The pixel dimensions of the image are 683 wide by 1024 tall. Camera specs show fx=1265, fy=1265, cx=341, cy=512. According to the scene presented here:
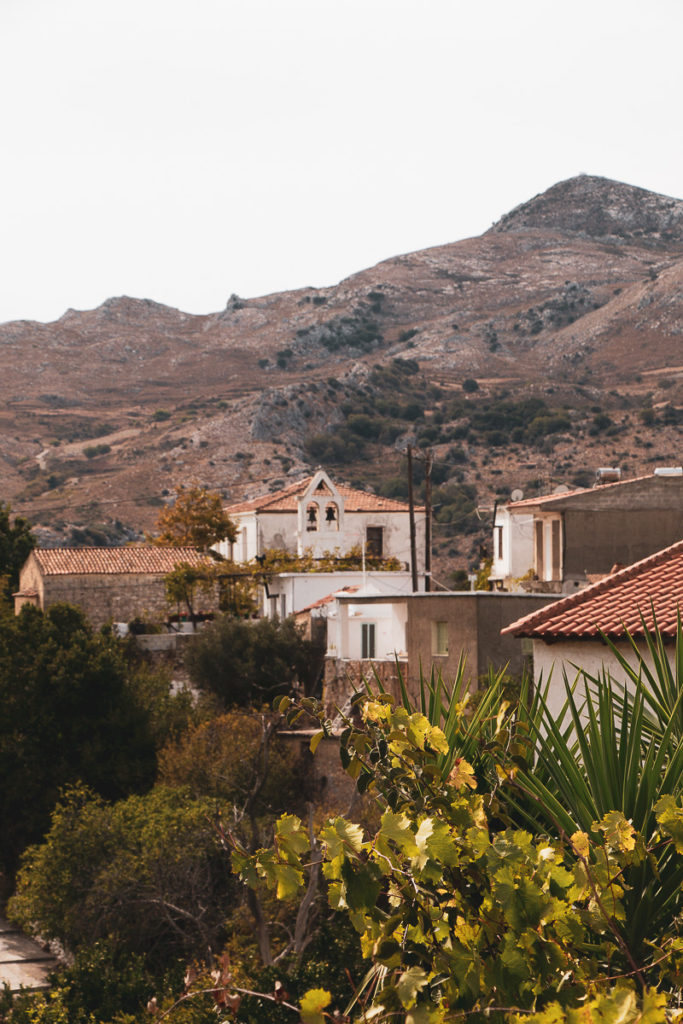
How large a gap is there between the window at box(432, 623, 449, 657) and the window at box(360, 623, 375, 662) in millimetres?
5101

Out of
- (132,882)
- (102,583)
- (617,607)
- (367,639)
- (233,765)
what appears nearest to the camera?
(617,607)

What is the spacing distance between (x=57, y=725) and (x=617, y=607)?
86.0 ft

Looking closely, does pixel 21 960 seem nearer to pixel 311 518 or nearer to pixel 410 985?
pixel 311 518

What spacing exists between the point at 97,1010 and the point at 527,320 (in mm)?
164081

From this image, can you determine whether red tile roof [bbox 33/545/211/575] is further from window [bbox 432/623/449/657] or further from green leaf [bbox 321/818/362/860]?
green leaf [bbox 321/818/362/860]

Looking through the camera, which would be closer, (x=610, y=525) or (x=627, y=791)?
(x=627, y=791)

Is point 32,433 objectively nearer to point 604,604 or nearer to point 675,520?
point 675,520

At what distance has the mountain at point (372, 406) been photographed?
110 m

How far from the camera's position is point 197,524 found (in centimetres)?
5953

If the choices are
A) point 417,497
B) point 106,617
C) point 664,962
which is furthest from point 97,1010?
point 417,497

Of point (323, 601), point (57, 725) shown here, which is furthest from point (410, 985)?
point (323, 601)

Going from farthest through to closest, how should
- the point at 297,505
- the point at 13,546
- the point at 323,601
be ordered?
the point at 13,546 < the point at 297,505 < the point at 323,601

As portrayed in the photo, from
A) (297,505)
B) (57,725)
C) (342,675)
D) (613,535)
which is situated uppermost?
(297,505)

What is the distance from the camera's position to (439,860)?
182 inches
